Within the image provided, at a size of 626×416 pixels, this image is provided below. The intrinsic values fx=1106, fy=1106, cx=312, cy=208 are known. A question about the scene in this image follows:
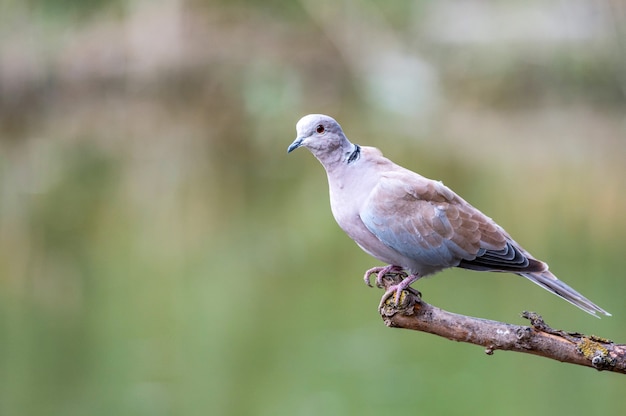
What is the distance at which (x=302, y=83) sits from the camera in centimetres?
2911

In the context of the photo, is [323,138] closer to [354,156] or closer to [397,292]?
[354,156]

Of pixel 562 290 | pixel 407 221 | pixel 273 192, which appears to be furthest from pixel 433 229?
pixel 273 192

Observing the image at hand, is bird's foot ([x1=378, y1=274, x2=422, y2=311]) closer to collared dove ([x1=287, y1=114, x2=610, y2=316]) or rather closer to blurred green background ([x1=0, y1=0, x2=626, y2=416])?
collared dove ([x1=287, y1=114, x2=610, y2=316])

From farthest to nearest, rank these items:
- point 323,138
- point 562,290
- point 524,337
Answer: point 323,138 → point 562,290 → point 524,337

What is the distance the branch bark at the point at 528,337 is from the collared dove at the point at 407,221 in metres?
0.31

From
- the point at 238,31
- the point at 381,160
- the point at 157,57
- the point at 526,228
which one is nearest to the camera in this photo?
the point at 381,160

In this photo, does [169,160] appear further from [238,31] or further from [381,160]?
[381,160]

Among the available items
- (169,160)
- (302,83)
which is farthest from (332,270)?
(302,83)

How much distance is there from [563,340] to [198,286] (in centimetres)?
920

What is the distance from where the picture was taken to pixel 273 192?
17.0 metres

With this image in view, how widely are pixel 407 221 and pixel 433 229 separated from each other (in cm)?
12

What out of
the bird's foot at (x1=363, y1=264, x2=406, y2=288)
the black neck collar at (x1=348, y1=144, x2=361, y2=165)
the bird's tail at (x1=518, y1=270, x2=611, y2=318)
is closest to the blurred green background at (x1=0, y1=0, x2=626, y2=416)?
the bird's foot at (x1=363, y1=264, x2=406, y2=288)

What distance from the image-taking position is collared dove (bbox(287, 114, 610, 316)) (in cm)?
451

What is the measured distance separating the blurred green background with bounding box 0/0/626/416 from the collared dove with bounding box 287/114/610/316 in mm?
5088
